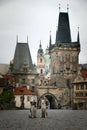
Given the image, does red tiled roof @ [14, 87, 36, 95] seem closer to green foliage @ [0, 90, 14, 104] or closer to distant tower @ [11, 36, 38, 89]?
distant tower @ [11, 36, 38, 89]

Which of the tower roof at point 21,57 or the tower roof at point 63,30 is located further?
the tower roof at point 63,30

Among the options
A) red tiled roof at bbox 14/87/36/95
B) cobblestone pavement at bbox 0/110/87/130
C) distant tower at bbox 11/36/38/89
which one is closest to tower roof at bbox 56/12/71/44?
distant tower at bbox 11/36/38/89

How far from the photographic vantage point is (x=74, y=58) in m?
131

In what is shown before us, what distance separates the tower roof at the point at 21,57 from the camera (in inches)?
4942

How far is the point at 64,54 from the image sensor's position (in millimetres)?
130875

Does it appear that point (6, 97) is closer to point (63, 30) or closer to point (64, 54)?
point (64, 54)

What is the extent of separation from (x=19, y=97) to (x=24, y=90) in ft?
9.39

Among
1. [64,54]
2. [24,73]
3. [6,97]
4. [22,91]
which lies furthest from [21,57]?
[6,97]

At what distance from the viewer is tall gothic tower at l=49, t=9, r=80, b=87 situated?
129 meters

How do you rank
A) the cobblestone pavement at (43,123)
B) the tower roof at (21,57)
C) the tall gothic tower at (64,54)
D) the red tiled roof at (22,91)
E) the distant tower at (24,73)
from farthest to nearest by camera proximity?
the tall gothic tower at (64,54) → the tower roof at (21,57) → the distant tower at (24,73) → the red tiled roof at (22,91) → the cobblestone pavement at (43,123)

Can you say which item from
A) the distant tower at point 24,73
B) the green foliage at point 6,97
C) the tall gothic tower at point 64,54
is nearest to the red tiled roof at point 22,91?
the distant tower at point 24,73

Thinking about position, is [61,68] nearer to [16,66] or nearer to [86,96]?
[16,66]

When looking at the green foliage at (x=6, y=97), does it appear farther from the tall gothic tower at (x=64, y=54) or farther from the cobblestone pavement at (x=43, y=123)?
the cobblestone pavement at (x=43, y=123)

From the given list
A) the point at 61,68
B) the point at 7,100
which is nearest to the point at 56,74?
the point at 61,68
